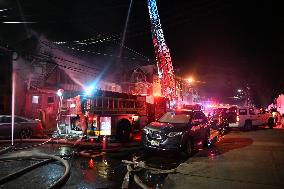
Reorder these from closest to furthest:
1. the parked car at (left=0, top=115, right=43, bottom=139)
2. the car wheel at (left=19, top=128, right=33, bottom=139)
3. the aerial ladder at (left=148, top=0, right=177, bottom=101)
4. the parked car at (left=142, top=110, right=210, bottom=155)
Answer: the parked car at (left=142, top=110, right=210, bottom=155)
the parked car at (left=0, top=115, right=43, bottom=139)
the car wheel at (left=19, top=128, right=33, bottom=139)
the aerial ladder at (left=148, top=0, right=177, bottom=101)

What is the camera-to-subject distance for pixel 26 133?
16.1 meters

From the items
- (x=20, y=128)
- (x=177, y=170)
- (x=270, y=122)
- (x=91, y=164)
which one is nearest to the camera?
(x=177, y=170)

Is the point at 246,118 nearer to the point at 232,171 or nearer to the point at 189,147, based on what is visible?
the point at 189,147

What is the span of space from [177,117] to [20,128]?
924cm

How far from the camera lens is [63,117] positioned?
14.2 meters

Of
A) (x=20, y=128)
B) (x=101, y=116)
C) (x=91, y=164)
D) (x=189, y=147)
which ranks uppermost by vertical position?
(x=101, y=116)

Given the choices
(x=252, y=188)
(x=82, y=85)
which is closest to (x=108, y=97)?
(x=252, y=188)

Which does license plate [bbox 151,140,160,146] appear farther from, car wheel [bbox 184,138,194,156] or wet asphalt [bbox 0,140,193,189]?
car wheel [bbox 184,138,194,156]

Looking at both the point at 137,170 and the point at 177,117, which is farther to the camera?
the point at 177,117

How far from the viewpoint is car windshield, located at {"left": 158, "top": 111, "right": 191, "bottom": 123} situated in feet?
38.5

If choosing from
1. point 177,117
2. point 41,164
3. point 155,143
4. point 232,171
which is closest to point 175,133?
point 155,143

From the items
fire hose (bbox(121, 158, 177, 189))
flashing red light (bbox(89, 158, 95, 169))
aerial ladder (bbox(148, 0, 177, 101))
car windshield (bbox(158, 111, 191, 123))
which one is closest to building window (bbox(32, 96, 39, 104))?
aerial ladder (bbox(148, 0, 177, 101))

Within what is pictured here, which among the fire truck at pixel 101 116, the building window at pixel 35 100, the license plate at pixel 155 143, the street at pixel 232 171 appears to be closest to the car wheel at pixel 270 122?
the fire truck at pixel 101 116

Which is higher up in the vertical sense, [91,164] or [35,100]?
[35,100]
